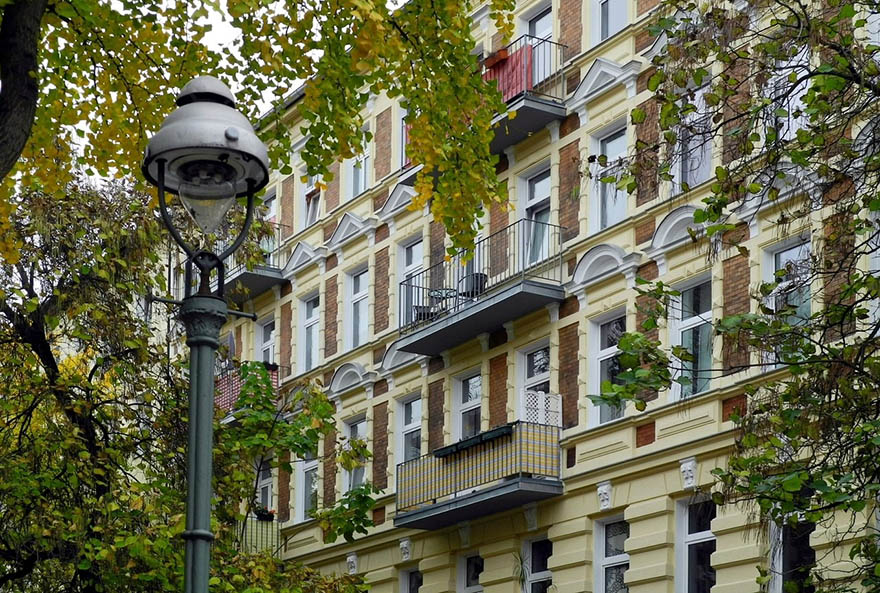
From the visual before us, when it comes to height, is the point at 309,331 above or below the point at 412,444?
above

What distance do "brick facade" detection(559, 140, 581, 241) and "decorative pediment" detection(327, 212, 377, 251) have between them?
23.0ft

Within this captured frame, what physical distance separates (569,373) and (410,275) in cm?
573

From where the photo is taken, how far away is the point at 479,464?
2719 centimetres

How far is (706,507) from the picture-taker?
23000 mm

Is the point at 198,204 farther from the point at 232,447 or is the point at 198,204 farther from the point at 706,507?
the point at 706,507

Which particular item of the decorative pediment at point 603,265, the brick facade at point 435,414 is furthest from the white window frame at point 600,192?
the brick facade at point 435,414

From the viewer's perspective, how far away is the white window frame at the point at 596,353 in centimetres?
2562

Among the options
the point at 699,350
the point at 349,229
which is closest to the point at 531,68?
the point at 699,350

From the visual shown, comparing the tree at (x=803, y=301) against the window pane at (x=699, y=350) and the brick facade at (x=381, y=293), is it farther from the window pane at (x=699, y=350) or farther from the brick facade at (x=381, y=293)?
the brick facade at (x=381, y=293)

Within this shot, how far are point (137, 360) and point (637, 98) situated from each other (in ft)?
29.2

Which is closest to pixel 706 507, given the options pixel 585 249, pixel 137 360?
pixel 585 249

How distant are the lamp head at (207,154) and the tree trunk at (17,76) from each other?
5.72ft

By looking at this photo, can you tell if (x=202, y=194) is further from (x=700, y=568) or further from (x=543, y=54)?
(x=543, y=54)

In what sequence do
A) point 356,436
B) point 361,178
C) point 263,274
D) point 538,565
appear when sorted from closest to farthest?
point 538,565, point 356,436, point 361,178, point 263,274
